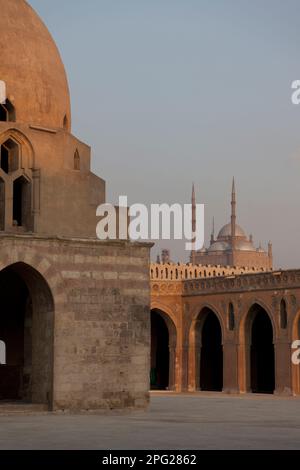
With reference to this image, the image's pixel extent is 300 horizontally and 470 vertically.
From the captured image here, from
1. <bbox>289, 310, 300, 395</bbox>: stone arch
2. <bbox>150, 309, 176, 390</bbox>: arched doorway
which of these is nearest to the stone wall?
<bbox>289, 310, 300, 395</bbox>: stone arch

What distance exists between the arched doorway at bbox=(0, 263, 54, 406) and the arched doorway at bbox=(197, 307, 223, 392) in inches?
713

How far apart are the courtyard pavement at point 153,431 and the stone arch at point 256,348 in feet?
49.5

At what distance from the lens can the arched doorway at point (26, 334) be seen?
17891mm

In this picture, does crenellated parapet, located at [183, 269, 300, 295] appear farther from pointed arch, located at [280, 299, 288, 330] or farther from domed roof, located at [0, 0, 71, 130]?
domed roof, located at [0, 0, 71, 130]

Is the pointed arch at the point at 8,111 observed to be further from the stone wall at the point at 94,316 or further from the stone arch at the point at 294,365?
the stone arch at the point at 294,365

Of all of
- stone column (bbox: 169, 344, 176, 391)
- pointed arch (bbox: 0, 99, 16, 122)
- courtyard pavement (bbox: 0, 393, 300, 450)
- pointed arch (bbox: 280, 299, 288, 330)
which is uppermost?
pointed arch (bbox: 0, 99, 16, 122)

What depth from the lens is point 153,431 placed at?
1336cm

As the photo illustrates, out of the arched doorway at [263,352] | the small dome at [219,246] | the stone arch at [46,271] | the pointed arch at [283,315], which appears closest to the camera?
the stone arch at [46,271]

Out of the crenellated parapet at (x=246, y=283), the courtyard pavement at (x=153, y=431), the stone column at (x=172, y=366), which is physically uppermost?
the crenellated parapet at (x=246, y=283)

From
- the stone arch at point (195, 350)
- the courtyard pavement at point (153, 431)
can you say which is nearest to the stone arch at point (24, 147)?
the courtyard pavement at point (153, 431)

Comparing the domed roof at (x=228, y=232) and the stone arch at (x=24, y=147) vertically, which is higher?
the domed roof at (x=228, y=232)

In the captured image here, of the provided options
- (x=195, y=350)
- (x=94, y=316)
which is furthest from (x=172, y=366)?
(x=94, y=316)

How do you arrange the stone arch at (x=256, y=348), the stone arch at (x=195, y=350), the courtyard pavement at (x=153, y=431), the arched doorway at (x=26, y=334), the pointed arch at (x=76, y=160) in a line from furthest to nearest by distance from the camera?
1. the stone arch at (x=195, y=350)
2. the stone arch at (x=256, y=348)
3. the pointed arch at (x=76, y=160)
4. the arched doorway at (x=26, y=334)
5. the courtyard pavement at (x=153, y=431)

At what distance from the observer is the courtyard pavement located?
1132 cm
